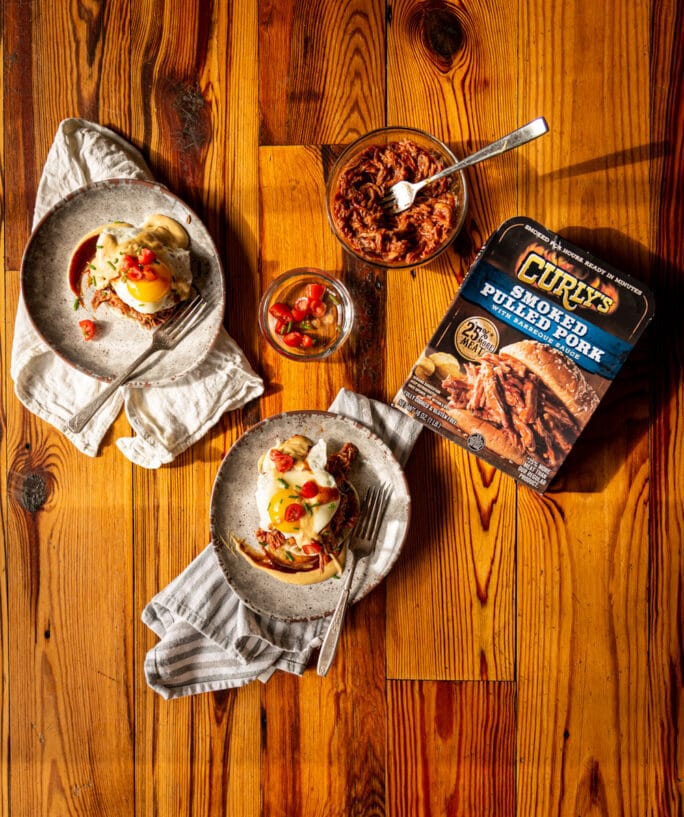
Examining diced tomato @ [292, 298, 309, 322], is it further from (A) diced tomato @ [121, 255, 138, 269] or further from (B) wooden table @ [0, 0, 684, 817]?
(A) diced tomato @ [121, 255, 138, 269]

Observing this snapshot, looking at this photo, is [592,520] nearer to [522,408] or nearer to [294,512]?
[522,408]

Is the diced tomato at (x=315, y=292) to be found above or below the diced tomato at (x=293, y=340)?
above

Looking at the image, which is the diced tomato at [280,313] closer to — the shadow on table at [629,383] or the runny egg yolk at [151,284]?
the runny egg yolk at [151,284]

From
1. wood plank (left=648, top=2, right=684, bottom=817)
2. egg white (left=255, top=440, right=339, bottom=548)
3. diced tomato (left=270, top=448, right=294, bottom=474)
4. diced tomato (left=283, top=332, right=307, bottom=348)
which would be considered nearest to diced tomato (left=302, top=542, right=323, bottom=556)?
egg white (left=255, top=440, right=339, bottom=548)

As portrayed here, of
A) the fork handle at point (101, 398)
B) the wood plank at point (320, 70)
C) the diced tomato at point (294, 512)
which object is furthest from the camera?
the wood plank at point (320, 70)

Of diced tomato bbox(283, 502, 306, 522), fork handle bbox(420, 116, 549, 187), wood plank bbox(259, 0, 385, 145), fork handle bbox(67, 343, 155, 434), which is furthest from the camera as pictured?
wood plank bbox(259, 0, 385, 145)

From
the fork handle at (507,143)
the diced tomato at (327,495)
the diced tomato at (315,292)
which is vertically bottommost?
the diced tomato at (327,495)

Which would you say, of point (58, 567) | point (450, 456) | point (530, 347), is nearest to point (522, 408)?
point (530, 347)

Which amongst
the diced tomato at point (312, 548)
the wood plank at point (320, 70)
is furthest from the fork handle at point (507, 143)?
the diced tomato at point (312, 548)
